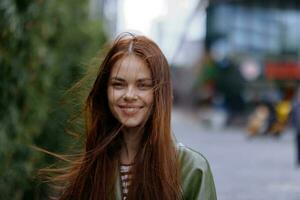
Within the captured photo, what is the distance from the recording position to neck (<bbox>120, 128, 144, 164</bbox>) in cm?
256

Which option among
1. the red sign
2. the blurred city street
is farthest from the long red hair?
the red sign

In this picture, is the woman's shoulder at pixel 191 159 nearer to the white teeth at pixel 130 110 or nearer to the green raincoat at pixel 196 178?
the green raincoat at pixel 196 178

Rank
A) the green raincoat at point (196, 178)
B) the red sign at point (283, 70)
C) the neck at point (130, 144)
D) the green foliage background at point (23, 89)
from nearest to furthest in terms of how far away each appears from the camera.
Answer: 1. the green raincoat at point (196, 178)
2. the neck at point (130, 144)
3. the green foliage background at point (23, 89)
4. the red sign at point (283, 70)

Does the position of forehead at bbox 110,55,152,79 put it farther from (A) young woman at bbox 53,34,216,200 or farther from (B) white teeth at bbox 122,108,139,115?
(B) white teeth at bbox 122,108,139,115

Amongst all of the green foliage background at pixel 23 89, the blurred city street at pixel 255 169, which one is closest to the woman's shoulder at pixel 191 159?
the blurred city street at pixel 255 169

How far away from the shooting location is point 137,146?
256 cm

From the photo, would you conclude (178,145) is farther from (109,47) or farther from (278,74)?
(278,74)

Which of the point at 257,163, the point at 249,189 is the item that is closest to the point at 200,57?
the point at 257,163

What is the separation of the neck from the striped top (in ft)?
0.07

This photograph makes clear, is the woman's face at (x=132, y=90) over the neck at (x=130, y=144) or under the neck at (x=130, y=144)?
over

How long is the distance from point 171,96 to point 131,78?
15 cm

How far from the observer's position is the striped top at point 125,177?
251 cm

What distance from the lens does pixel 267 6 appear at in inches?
1577

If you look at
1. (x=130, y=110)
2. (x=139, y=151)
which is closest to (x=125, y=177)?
(x=139, y=151)
